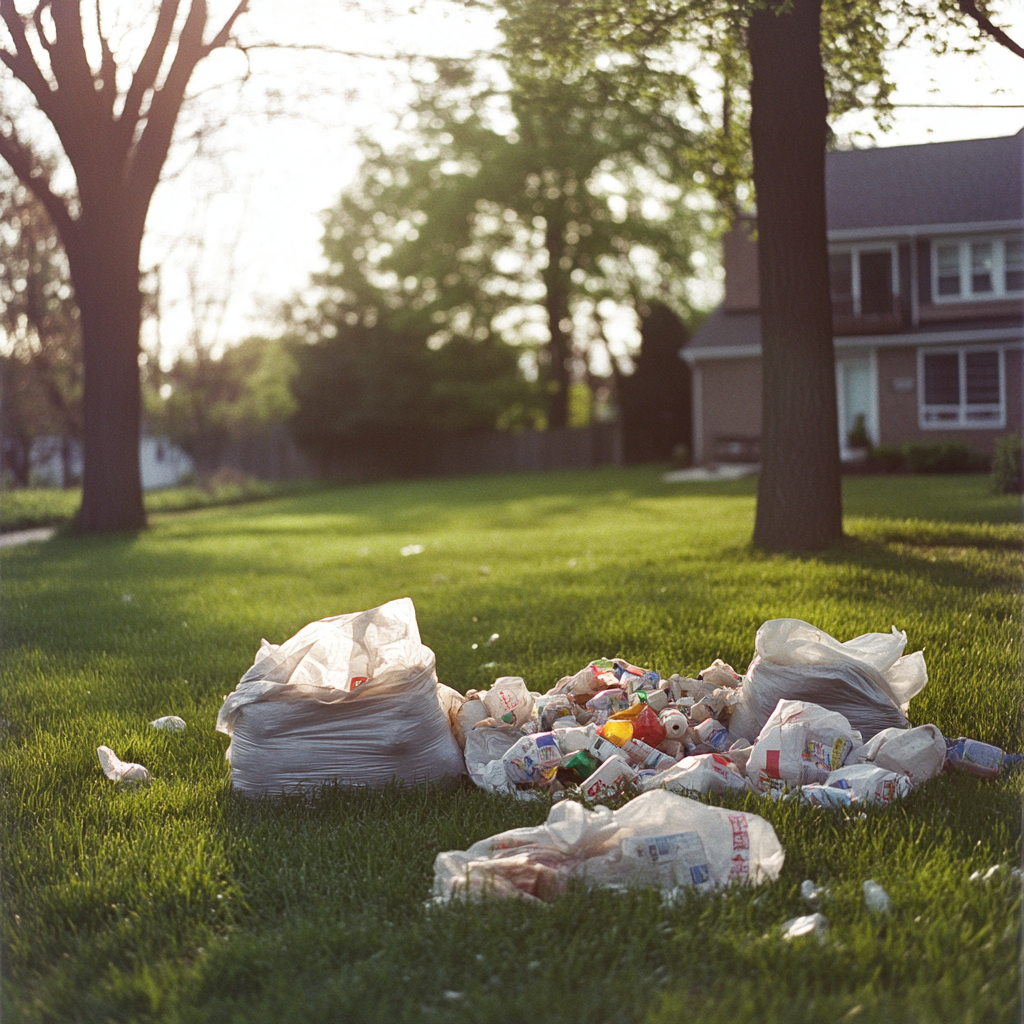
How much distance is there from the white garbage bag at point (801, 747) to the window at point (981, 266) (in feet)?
74.2

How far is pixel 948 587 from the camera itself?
19.3 ft

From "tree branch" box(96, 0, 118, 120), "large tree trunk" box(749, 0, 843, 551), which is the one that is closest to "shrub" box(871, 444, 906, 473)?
"large tree trunk" box(749, 0, 843, 551)

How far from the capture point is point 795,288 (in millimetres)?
7453

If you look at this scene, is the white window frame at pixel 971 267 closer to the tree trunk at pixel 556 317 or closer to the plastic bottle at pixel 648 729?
the tree trunk at pixel 556 317

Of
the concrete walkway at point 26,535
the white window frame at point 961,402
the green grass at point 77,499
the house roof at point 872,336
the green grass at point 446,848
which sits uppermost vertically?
the house roof at point 872,336

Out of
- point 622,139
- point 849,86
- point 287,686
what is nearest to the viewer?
point 287,686

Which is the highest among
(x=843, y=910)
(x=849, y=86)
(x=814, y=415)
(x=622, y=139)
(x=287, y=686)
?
(x=622, y=139)

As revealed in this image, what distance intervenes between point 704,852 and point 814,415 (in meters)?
5.65

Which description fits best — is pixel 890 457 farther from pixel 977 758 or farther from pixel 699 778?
pixel 699 778

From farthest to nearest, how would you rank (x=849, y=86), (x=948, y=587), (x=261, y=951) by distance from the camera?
(x=849, y=86) → (x=948, y=587) → (x=261, y=951)

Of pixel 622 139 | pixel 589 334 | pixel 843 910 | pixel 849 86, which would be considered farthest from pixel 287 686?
pixel 589 334

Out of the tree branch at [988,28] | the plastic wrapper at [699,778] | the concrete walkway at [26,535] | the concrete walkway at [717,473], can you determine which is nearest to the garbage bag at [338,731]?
the plastic wrapper at [699,778]

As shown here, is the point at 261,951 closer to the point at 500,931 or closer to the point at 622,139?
the point at 500,931

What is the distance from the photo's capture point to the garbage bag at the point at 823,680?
3346 millimetres
